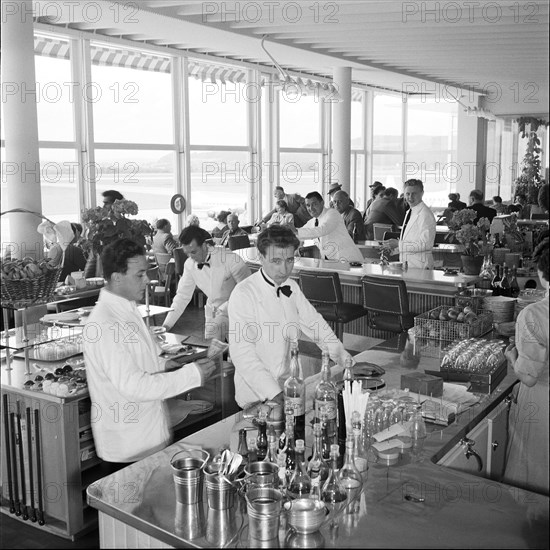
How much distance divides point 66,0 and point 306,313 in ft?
16.9

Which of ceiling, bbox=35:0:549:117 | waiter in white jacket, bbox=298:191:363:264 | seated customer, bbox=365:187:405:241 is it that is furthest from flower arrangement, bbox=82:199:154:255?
seated customer, bbox=365:187:405:241

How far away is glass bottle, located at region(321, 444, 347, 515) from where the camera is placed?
2.10 m

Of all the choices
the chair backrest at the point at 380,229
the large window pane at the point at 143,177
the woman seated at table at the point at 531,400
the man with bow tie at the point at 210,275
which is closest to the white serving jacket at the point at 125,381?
the woman seated at table at the point at 531,400

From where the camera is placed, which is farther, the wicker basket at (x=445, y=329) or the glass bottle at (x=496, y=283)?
the glass bottle at (x=496, y=283)

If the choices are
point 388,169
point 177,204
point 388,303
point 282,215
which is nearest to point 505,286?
point 388,303

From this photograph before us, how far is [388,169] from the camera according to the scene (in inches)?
733

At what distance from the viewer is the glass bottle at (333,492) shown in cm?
210

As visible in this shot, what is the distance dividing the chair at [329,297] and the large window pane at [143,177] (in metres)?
5.31

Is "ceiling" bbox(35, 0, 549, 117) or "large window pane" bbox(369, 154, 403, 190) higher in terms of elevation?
"ceiling" bbox(35, 0, 549, 117)

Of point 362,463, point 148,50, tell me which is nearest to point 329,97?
point 148,50

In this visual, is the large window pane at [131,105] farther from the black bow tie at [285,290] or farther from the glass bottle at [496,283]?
the black bow tie at [285,290]

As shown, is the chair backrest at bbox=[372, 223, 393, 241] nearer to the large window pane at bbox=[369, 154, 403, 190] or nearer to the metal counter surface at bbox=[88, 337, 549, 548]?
the large window pane at bbox=[369, 154, 403, 190]

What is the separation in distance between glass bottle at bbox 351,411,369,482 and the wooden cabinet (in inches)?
14.2

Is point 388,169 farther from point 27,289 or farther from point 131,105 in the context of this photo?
point 27,289
